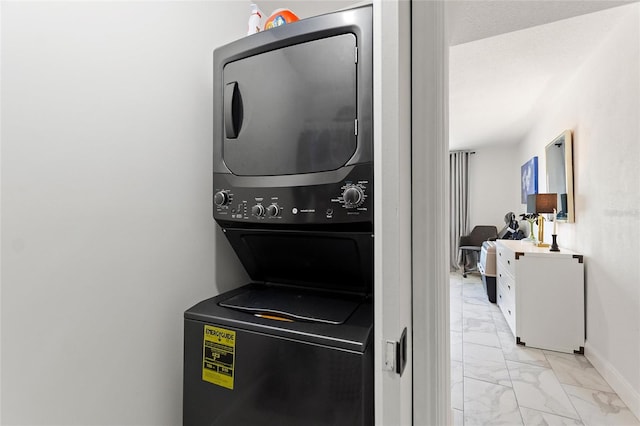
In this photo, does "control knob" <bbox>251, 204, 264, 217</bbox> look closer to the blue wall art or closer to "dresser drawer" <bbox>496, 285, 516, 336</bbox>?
"dresser drawer" <bbox>496, 285, 516, 336</bbox>

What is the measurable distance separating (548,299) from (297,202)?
2776mm

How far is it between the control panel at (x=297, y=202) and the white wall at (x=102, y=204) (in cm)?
18

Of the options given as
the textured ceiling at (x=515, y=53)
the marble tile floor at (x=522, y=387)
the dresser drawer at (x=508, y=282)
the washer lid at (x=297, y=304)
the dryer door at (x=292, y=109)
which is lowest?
the marble tile floor at (x=522, y=387)

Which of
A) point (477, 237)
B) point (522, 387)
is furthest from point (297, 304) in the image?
point (477, 237)

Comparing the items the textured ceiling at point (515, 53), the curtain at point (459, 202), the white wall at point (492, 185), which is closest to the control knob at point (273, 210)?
the textured ceiling at point (515, 53)

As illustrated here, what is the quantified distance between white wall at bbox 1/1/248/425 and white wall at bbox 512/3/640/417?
2.37 metres

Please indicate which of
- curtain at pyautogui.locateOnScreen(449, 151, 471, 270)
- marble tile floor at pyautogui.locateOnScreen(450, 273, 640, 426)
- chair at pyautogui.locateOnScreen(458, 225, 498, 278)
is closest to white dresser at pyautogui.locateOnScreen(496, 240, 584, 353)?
marble tile floor at pyautogui.locateOnScreen(450, 273, 640, 426)

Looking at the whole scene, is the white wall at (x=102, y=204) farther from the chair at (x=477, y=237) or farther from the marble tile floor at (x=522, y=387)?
the chair at (x=477, y=237)

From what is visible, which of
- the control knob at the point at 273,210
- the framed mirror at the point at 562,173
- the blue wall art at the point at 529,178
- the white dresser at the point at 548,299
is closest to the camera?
the control knob at the point at 273,210

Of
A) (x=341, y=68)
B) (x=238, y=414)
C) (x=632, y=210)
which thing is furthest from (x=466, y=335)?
(x=341, y=68)

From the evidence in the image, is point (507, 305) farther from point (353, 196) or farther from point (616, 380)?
point (353, 196)

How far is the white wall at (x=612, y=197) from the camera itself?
5.94ft

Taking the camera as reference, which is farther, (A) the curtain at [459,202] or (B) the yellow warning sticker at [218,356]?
(A) the curtain at [459,202]

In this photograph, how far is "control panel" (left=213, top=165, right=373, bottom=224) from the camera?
2.44 feet
